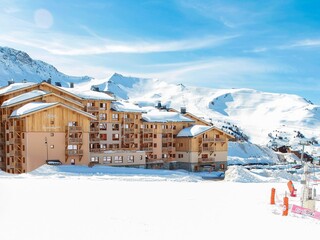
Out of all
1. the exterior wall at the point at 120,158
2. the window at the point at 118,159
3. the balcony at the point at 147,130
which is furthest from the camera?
the balcony at the point at 147,130

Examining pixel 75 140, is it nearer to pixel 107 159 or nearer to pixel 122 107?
pixel 107 159

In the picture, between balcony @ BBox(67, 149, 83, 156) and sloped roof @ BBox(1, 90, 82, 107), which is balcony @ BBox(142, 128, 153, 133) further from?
sloped roof @ BBox(1, 90, 82, 107)

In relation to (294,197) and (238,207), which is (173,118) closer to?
(294,197)

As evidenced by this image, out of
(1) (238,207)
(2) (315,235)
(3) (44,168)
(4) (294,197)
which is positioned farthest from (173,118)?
(2) (315,235)

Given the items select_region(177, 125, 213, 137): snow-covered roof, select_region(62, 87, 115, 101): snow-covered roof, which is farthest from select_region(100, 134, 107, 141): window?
select_region(177, 125, 213, 137): snow-covered roof

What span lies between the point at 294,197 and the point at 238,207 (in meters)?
6.35

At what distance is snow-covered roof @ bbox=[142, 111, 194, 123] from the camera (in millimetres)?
59969

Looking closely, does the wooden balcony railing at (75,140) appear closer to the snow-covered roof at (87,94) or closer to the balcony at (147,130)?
the snow-covered roof at (87,94)

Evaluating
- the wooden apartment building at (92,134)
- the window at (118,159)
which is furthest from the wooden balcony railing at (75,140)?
the window at (118,159)

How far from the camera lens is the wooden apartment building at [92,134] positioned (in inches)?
1702

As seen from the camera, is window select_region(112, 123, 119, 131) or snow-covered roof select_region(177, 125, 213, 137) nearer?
window select_region(112, 123, 119, 131)

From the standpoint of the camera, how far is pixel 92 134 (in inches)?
2143

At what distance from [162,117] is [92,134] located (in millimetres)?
12165

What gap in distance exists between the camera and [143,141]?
58.6m
